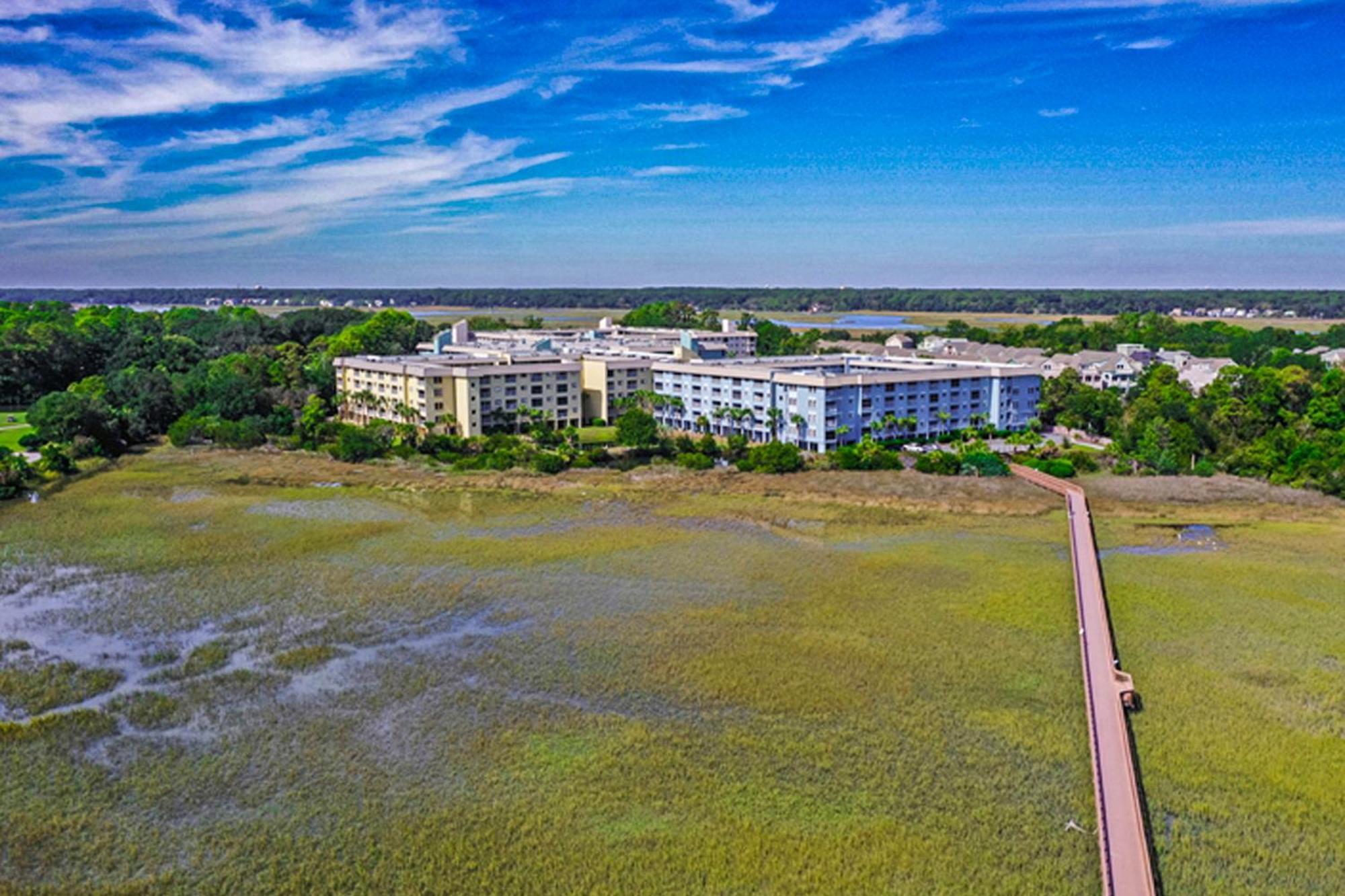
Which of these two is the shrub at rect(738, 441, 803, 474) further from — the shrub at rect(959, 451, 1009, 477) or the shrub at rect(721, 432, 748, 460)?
the shrub at rect(959, 451, 1009, 477)

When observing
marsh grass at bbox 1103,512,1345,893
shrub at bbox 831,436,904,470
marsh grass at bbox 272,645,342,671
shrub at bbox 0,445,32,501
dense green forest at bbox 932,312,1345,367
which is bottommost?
marsh grass at bbox 1103,512,1345,893

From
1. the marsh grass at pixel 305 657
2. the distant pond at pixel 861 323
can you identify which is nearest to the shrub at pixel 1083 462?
the marsh grass at pixel 305 657

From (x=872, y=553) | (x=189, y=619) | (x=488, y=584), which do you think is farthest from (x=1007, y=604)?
(x=189, y=619)

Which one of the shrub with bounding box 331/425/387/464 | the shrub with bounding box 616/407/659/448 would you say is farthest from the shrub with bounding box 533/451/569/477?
the shrub with bounding box 331/425/387/464

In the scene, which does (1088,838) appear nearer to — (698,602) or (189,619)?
(698,602)

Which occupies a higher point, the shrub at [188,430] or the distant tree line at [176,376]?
the distant tree line at [176,376]

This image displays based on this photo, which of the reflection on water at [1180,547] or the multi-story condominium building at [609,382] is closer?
the reflection on water at [1180,547]

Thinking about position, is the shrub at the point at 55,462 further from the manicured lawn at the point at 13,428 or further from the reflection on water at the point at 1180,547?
the reflection on water at the point at 1180,547
